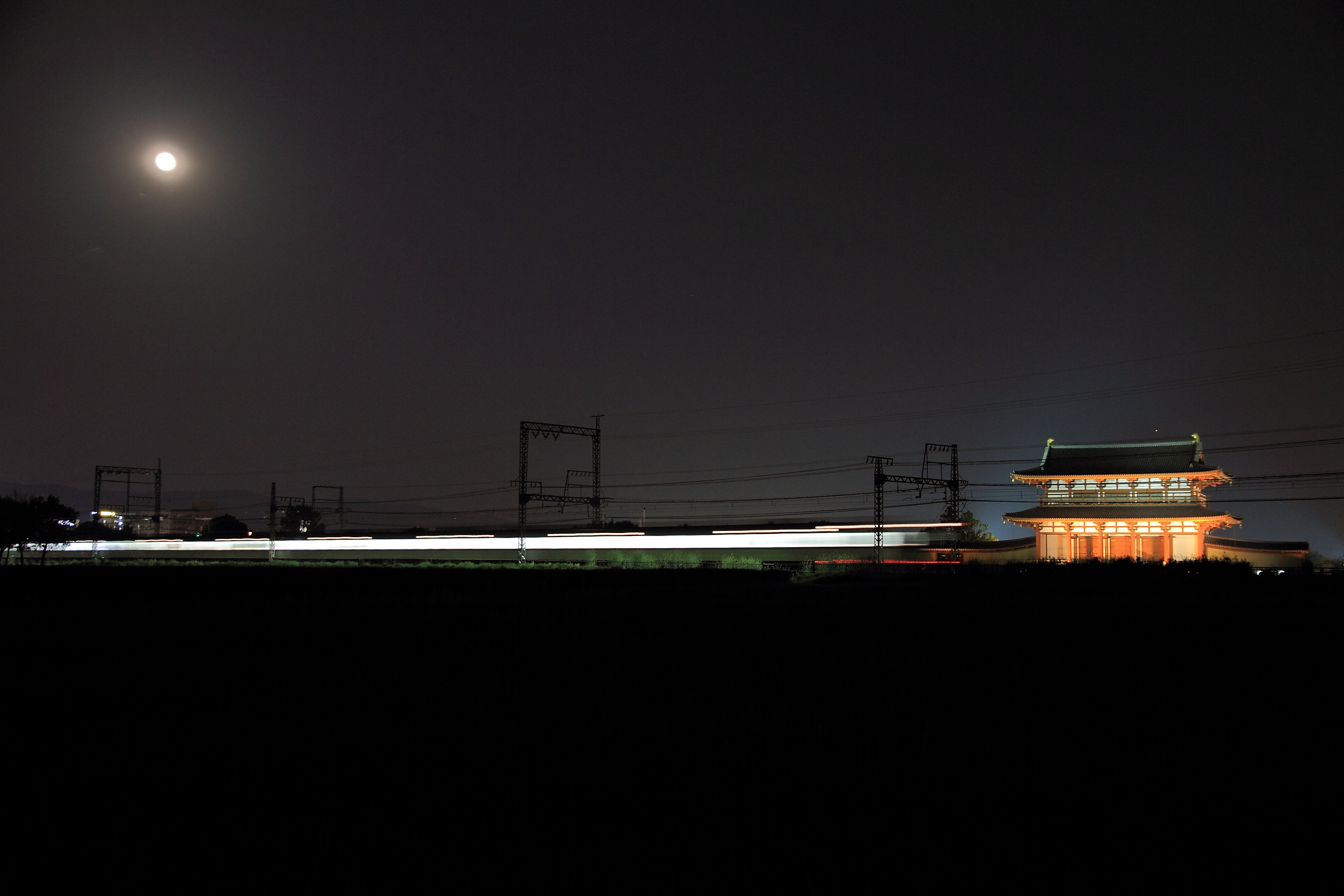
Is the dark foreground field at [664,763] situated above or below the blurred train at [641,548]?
above

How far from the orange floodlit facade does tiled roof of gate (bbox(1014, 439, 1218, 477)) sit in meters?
0.04

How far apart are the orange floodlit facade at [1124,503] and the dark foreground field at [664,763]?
37190mm

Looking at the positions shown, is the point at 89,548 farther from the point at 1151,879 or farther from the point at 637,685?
the point at 1151,879

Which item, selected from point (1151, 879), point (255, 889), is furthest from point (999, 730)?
point (255, 889)

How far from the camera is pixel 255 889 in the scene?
3264 millimetres

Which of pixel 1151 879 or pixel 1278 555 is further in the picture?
pixel 1278 555

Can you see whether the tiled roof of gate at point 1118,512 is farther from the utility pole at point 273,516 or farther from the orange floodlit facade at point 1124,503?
the utility pole at point 273,516

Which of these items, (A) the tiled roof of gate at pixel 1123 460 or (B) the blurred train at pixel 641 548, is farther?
(B) the blurred train at pixel 641 548

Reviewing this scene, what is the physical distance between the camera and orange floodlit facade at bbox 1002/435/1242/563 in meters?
43.7

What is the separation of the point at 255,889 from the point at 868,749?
10.9 ft

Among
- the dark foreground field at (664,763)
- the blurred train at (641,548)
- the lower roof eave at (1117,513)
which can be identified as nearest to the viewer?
the dark foreground field at (664,763)

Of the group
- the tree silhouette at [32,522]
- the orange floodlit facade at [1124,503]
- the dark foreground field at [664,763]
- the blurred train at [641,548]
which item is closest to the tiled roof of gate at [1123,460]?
the orange floodlit facade at [1124,503]

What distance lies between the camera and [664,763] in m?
4.81

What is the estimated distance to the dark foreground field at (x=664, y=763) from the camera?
347 centimetres
